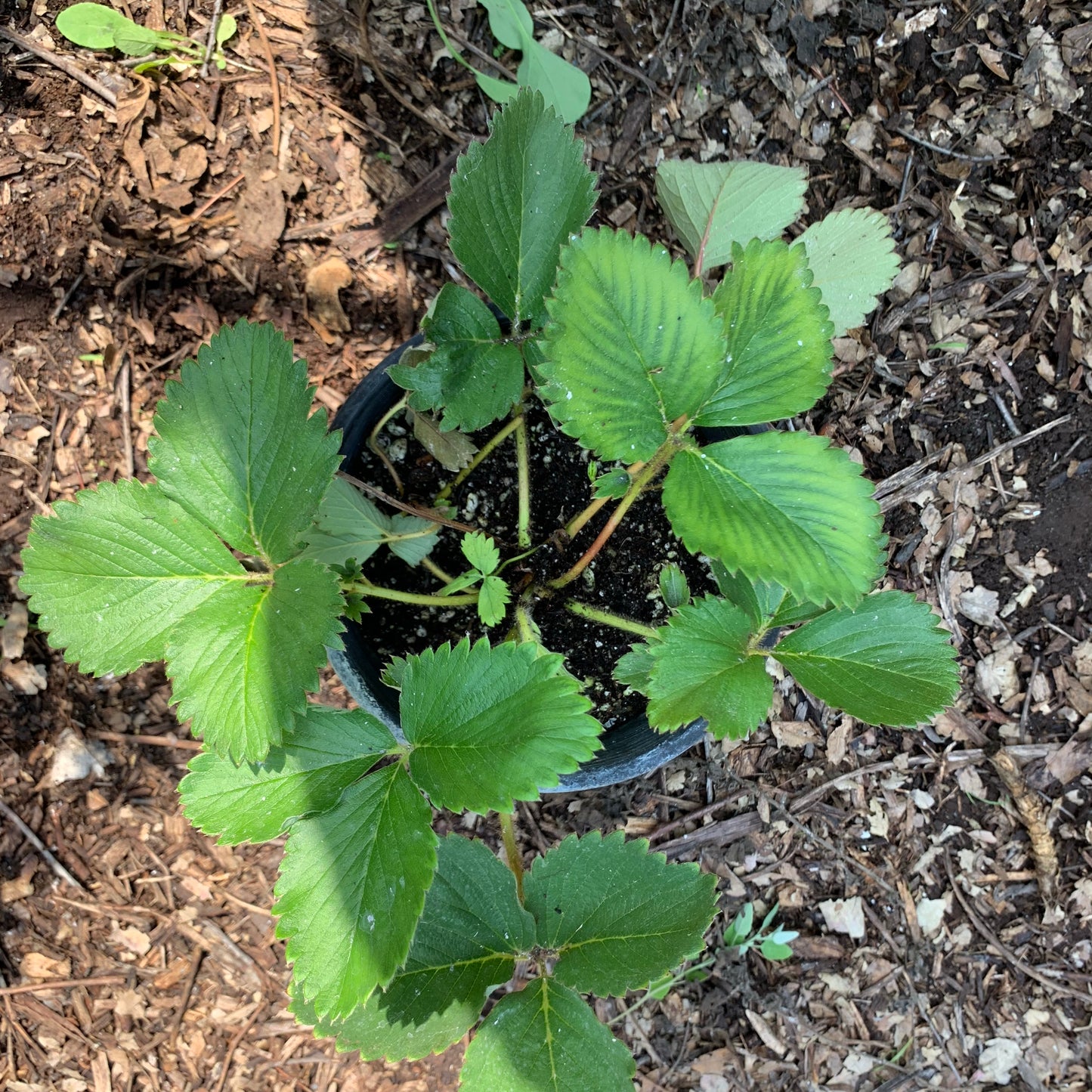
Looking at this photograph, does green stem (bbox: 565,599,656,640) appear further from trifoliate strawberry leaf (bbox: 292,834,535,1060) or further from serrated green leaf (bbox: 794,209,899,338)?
serrated green leaf (bbox: 794,209,899,338)

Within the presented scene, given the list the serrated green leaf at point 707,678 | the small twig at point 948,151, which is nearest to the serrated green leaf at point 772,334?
the serrated green leaf at point 707,678

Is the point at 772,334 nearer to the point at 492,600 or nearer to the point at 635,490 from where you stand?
the point at 635,490

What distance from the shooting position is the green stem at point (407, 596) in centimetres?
105

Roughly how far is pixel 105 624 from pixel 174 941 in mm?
924

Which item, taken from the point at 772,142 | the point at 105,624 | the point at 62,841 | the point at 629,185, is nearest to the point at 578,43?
the point at 629,185

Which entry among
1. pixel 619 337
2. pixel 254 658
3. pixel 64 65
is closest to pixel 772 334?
pixel 619 337

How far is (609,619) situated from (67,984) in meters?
1.23

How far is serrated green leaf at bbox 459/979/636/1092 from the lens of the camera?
102cm

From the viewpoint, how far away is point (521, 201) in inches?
41.5

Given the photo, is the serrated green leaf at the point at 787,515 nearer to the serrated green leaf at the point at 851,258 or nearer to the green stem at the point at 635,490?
the green stem at the point at 635,490

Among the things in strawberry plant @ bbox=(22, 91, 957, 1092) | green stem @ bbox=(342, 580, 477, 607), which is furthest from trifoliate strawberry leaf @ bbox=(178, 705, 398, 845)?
green stem @ bbox=(342, 580, 477, 607)

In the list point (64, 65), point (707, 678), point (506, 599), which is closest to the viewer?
point (707, 678)

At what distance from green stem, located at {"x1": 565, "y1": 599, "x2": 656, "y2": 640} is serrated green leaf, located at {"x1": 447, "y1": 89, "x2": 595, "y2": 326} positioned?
392 millimetres

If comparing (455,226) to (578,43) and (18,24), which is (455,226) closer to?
(578,43)
